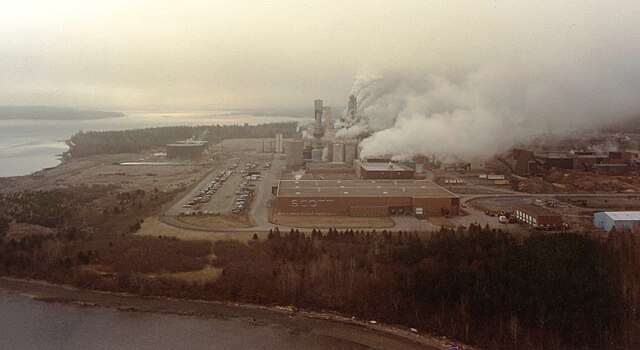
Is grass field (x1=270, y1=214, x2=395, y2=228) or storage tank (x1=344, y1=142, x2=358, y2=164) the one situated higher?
storage tank (x1=344, y1=142, x2=358, y2=164)

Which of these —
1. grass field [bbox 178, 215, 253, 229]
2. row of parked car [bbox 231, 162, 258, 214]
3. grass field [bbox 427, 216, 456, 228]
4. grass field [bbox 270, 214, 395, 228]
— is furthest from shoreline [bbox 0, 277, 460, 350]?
grass field [bbox 427, 216, 456, 228]

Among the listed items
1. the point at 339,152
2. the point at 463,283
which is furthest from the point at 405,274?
the point at 339,152

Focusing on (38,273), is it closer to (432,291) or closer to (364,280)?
(364,280)

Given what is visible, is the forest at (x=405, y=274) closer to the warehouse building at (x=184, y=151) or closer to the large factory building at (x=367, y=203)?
→ the large factory building at (x=367, y=203)

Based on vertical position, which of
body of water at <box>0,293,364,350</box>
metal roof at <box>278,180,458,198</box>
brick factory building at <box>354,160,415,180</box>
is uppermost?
brick factory building at <box>354,160,415,180</box>

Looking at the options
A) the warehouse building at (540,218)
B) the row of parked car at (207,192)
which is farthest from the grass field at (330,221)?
the warehouse building at (540,218)

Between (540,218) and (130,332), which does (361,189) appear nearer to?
(540,218)

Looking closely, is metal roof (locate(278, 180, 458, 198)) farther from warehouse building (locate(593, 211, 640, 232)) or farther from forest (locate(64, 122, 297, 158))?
forest (locate(64, 122, 297, 158))
